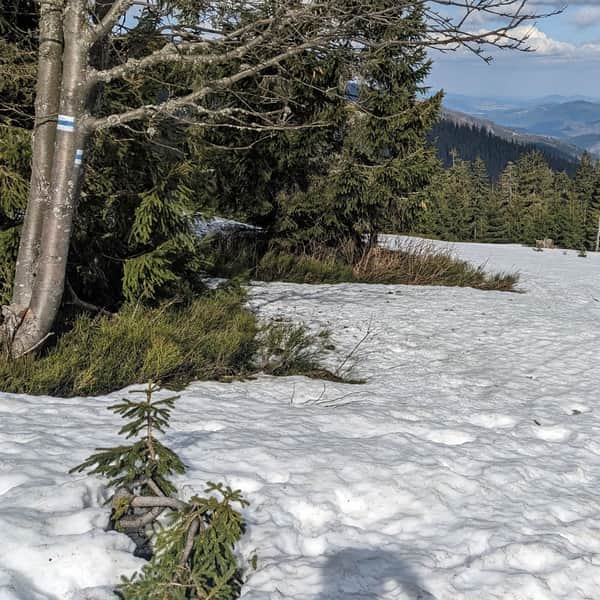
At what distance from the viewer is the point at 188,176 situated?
5.30 metres

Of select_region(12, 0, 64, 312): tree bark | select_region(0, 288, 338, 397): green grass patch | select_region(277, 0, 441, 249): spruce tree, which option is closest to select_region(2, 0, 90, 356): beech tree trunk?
select_region(12, 0, 64, 312): tree bark

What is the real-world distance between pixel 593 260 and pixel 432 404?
51.3 feet

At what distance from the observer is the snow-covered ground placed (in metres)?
2.10

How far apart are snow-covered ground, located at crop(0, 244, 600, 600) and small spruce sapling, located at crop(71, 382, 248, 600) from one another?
12 centimetres

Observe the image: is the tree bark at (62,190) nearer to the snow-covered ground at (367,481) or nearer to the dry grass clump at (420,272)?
the snow-covered ground at (367,481)

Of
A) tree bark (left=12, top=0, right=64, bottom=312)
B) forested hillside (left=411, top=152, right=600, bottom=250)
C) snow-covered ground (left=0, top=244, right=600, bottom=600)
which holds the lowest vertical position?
snow-covered ground (left=0, top=244, right=600, bottom=600)

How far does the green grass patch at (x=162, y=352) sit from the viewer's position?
12.9 ft

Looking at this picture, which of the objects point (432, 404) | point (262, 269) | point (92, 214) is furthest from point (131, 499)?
point (262, 269)

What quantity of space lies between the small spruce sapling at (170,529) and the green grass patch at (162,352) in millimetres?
1723

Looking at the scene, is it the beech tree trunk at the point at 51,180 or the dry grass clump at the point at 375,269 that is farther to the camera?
the dry grass clump at the point at 375,269

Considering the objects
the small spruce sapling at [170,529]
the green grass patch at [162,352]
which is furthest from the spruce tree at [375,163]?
the small spruce sapling at [170,529]

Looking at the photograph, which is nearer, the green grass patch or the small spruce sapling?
the small spruce sapling

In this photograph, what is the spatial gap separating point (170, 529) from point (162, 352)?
248 centimetres

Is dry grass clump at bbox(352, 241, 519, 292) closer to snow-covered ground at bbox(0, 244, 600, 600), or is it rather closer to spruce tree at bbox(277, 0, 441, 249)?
spruce tree at bbox(277, 0, 441, 249)
